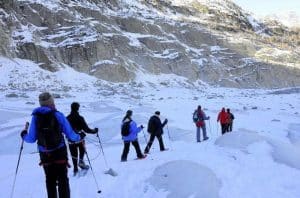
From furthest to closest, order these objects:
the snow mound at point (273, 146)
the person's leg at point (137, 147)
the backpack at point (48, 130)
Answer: the person's leg at point (137, 147) → the snow mound at point (273, 146) → the backpack at point (48, 130)

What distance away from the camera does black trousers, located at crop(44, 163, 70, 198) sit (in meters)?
6.99

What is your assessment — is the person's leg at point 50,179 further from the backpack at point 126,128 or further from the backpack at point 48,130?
the backpack at point 126,128

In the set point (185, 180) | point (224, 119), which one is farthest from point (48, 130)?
point (224, 119)

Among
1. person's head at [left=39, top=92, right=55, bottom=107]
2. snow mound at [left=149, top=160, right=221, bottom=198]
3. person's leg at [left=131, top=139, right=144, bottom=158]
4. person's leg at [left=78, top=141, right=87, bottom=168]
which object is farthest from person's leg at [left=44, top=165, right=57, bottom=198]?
person's leg at [left=131, top=139, right=144, bottom=158]

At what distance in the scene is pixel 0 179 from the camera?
12055mm

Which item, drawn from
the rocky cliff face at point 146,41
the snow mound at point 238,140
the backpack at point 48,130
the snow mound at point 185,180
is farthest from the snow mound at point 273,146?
the rocky cliff face at point 146,41

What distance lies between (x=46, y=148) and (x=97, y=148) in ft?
39.6

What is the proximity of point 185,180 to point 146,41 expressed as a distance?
81.7m

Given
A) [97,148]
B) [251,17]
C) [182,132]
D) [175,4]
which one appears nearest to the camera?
[97,148]

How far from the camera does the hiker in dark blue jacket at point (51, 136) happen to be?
6.75m

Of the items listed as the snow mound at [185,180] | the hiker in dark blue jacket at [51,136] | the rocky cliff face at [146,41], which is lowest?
the snow mound at [185,180]

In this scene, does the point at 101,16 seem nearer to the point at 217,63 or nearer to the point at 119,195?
the point at 217,63

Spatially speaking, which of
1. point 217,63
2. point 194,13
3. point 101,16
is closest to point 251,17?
point 194,13

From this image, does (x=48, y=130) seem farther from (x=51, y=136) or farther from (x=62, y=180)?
(x=62, y=180)
